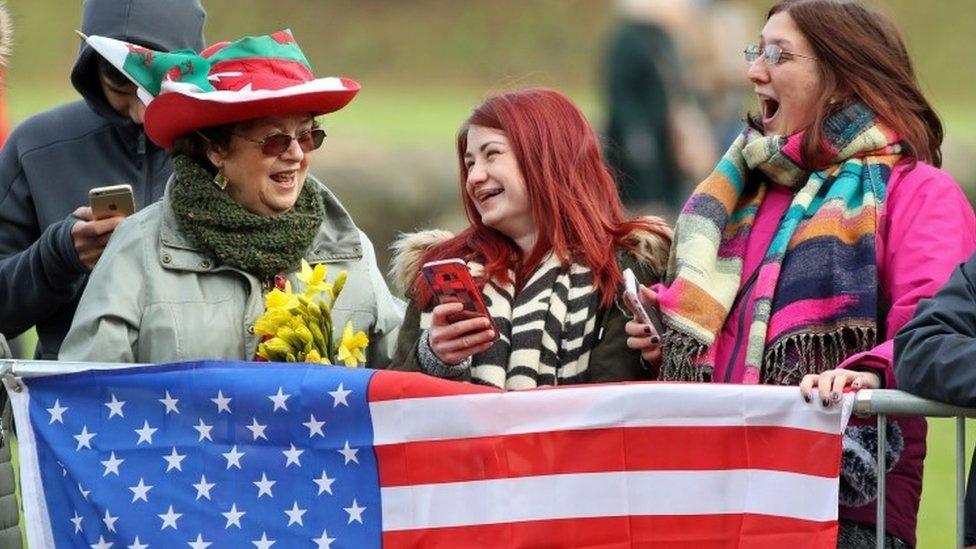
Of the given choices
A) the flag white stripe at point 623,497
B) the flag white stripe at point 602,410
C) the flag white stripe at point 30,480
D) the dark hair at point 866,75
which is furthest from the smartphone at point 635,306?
the flag white stripe at point 30,480

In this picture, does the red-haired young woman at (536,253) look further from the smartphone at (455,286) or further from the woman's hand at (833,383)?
the woman's hand at (833,383)

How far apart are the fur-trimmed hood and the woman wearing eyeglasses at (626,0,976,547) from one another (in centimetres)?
12

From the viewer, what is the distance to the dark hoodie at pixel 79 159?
6.22 m

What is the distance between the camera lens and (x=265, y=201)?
219 inches

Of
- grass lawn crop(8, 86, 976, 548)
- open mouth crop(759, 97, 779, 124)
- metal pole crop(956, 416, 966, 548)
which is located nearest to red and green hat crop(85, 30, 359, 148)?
open mouth crop(759, 97, 779, 124)

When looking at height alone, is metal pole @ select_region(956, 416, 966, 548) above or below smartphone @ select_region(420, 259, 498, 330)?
below

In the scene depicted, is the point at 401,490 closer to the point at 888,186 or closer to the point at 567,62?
the point at 888,186

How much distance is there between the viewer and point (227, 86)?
5.54 metres

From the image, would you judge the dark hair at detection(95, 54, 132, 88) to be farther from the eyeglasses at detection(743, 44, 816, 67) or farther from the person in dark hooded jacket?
the person in dark hooded jacket

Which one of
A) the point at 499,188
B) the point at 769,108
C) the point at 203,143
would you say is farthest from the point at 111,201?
the point at 769,108

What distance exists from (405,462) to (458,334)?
337 mm

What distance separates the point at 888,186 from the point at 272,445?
159 cm

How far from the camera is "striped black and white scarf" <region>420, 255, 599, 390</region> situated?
5270 mm

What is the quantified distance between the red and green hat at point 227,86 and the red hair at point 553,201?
0.42 metres
